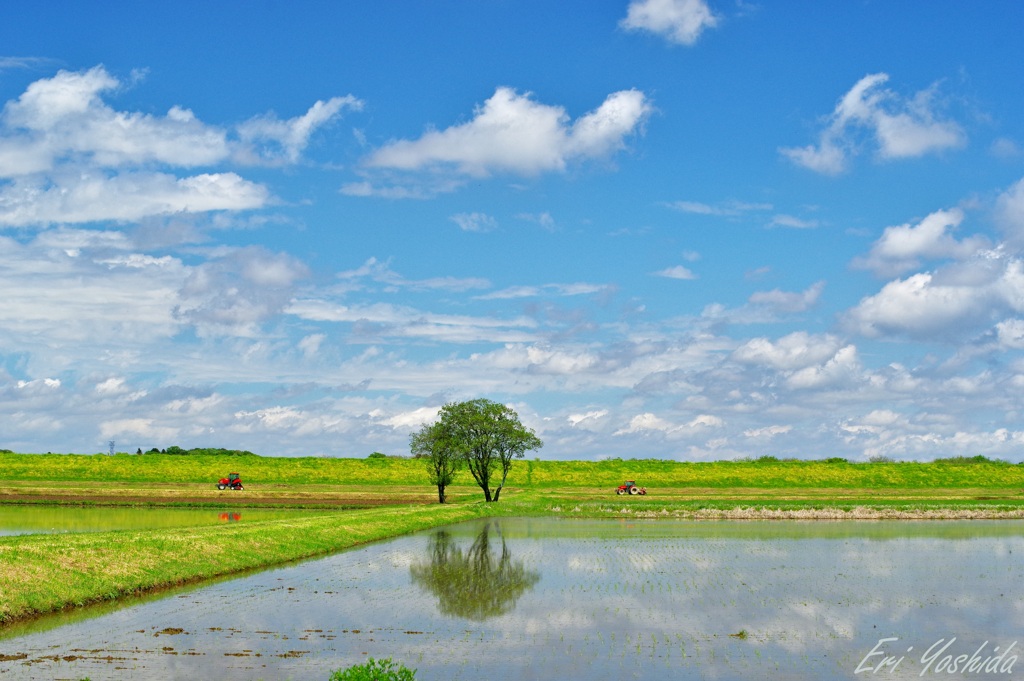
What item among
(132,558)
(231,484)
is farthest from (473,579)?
(231,484)

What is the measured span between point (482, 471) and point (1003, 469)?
10240 cm

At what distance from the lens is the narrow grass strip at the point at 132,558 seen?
93.6ft

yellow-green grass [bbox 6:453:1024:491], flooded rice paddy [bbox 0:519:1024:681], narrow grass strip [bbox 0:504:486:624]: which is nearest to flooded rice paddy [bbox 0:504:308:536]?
narrow grass strip [bbox 0:504:486:624]

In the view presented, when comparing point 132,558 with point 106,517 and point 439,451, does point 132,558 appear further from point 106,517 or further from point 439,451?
point 439,451

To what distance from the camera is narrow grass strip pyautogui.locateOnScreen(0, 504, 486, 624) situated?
28531mm

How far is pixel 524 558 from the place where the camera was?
45.4m

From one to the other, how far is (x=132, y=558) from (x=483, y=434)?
59036 millimetres

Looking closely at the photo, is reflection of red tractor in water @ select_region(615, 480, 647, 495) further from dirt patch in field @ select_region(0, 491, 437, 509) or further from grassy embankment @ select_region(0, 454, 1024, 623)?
dirt patch in field @ select_region(0, 491, 437, 509)

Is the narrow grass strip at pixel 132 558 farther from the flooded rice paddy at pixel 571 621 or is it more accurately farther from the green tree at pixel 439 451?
the green tree at pixel 439 451

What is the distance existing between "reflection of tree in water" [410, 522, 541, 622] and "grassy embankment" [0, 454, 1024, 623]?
7284 millimetres

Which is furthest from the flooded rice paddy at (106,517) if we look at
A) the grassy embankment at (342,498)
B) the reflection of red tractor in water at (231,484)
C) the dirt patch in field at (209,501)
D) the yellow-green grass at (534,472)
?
the yellow-green grass at (534,472)

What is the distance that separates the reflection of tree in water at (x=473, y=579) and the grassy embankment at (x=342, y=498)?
287 inches

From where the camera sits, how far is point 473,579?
3666 cm

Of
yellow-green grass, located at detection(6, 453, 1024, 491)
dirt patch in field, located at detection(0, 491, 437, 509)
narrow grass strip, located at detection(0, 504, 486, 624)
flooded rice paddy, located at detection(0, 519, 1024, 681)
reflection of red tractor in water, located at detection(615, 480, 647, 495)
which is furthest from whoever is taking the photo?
yellow-green grass, located at detection(6, 453, 1024, 491)
